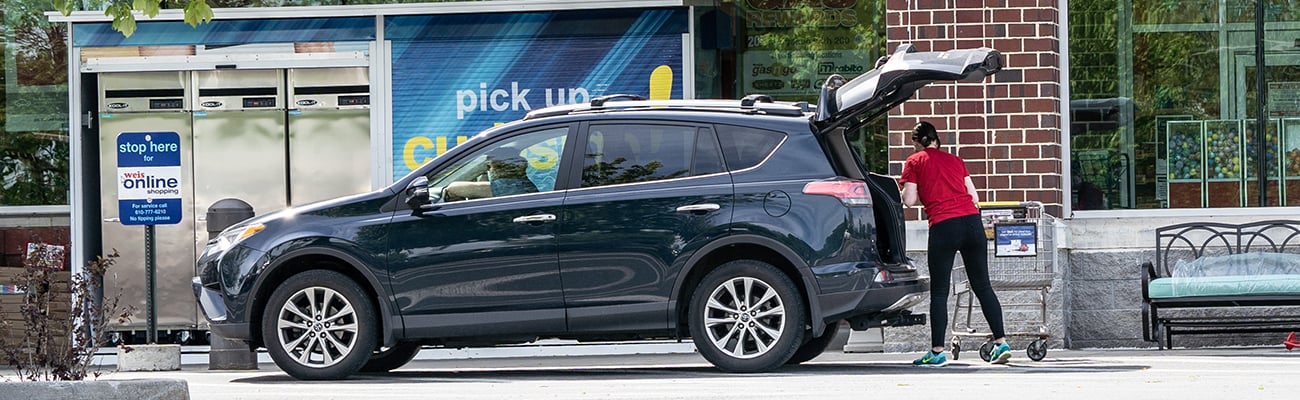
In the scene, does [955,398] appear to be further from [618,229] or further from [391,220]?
[391,220]

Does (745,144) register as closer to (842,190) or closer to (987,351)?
(842,190)

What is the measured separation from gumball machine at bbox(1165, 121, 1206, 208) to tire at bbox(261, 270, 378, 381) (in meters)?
6.31

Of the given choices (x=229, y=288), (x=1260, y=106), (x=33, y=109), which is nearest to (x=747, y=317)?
(x=229, y=288)

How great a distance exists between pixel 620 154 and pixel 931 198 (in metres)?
1.96

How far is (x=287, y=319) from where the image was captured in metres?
10.7

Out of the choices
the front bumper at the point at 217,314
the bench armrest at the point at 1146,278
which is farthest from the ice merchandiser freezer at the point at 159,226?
the bench armrest at the point at 1146,278

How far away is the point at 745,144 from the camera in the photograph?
10391mm

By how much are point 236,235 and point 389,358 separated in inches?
52.6

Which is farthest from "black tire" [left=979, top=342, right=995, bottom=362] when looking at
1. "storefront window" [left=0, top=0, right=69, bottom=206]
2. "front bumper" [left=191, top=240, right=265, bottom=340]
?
"storefront window" [left=0, top=0, right=69, bottom=206]

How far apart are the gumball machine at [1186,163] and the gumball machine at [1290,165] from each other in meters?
0.57

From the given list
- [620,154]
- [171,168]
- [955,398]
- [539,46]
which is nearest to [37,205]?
[171,168]

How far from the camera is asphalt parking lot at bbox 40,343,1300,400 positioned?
8.75 meters

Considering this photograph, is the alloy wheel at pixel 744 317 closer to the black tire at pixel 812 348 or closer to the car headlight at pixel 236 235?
the black tire at pixel 812 348

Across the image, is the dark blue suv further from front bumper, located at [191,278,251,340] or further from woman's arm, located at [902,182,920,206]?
woman's arm, located at [902,182,920,206]
